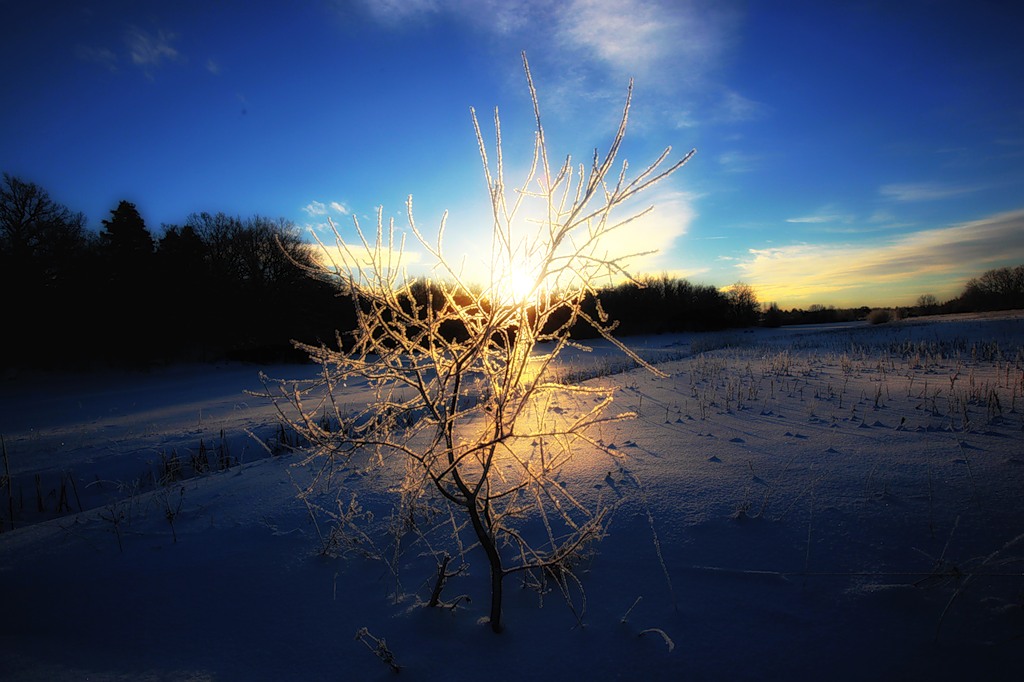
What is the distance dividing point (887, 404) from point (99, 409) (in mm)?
18409

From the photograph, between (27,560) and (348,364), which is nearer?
(348,364)

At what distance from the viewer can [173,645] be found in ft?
6.91

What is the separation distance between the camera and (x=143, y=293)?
801 inches

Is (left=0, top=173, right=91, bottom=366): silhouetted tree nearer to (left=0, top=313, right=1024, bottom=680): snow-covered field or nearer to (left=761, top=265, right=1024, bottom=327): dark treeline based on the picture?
(left=0, top=313, right=1024, bottom=680): snow-covered field

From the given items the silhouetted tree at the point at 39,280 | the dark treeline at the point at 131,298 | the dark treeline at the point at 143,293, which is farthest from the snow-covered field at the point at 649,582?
the silhouetted tree at the point at 39,280

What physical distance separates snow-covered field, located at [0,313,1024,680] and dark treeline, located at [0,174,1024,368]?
35.7 ft

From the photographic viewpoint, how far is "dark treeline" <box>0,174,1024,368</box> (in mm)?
18031

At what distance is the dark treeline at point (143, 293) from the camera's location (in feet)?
59.2

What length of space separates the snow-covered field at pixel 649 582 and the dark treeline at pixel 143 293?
1089 cm

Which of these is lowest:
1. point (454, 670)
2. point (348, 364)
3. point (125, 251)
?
point (454, 670)

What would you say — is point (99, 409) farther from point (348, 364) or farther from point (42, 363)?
point (348, 364)

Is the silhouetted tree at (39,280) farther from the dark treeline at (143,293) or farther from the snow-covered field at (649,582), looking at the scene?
the snow-covered field at (649,582)

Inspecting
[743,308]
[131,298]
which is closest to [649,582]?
[131,298]

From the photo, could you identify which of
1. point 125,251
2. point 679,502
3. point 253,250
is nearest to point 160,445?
point 679,502
